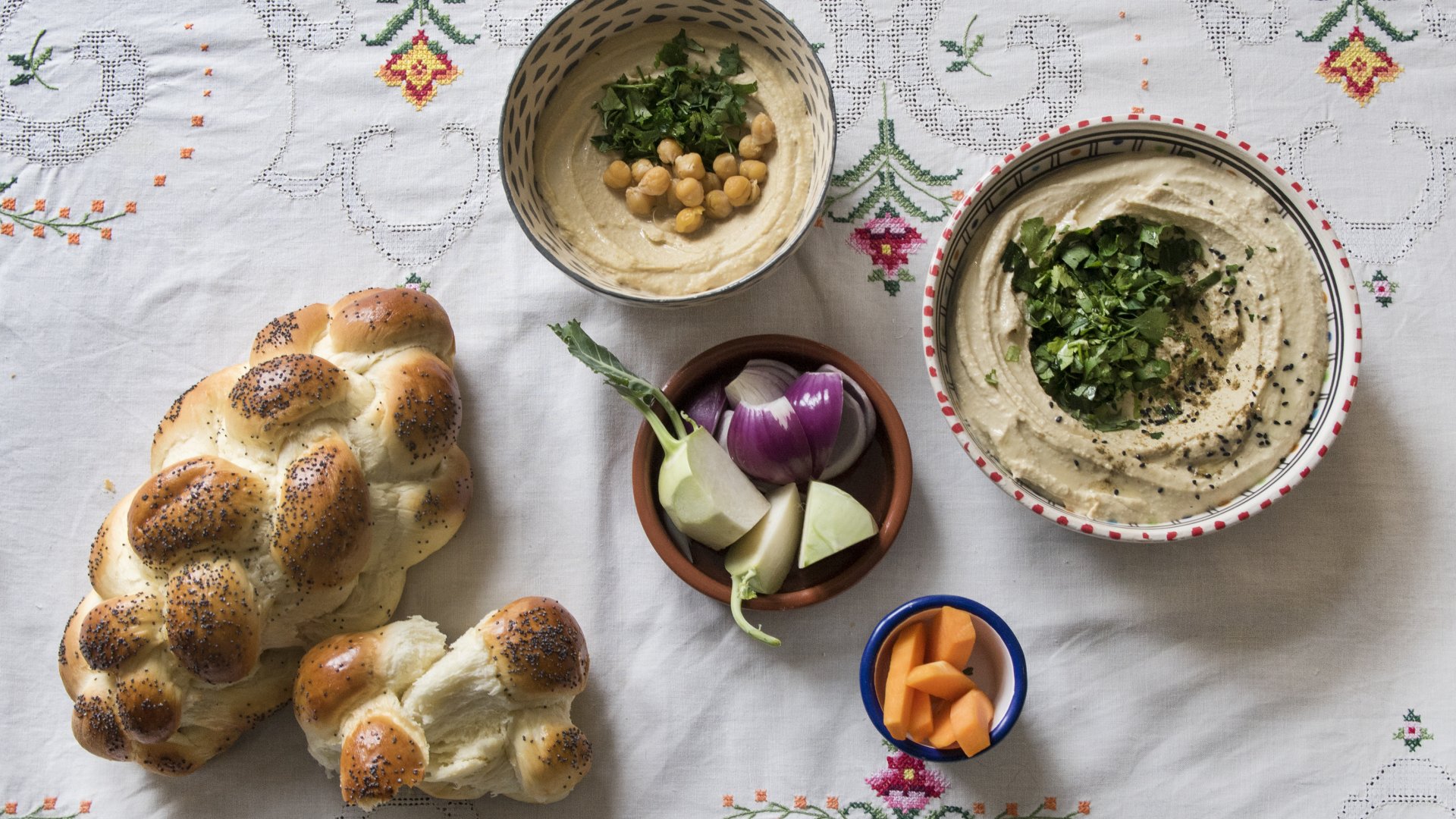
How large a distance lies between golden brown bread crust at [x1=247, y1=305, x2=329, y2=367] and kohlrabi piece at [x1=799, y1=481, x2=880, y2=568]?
1.20 meters

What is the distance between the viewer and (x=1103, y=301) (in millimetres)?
2154

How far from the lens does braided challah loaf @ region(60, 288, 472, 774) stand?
2.10 meters

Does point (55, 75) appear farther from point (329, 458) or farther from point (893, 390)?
point (893, 390)

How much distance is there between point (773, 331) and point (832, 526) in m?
→ 0.53

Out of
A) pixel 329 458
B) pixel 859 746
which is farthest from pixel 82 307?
pixel 859 746

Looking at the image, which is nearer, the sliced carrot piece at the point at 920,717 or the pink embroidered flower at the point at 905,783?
the sliced carrot piece at the point at 920,717

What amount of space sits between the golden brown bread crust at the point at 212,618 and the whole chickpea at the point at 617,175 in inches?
46.0

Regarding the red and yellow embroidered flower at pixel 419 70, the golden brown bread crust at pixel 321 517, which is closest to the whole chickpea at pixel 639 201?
the red and yellow embroidered flower at pixel 419 70

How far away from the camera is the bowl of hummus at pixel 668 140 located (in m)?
2.30

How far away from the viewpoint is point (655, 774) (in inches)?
93.4

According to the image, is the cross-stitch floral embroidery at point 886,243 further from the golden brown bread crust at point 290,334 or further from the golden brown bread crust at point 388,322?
the golden brown bread crust at point 290,334

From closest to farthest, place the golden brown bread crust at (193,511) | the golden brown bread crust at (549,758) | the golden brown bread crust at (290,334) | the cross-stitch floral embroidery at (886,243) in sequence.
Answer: the golden brown bread crust at (193,511), the golden brown bread crust at (549,758), the golden brown bread crust at (290,334), the cross-stitch floral embroidery at (886,243)

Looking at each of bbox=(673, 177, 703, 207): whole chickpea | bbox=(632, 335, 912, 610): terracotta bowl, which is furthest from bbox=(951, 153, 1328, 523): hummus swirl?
bbox=(673, 177, 703, 207): whole chickpea

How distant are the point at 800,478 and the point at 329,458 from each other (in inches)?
40.1
